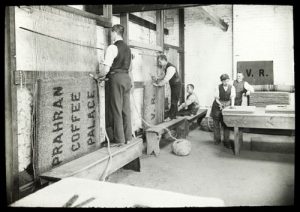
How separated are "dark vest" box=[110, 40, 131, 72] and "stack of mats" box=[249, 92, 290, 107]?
168 inches

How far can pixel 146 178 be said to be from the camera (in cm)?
429

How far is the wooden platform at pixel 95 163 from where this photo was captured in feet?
10.3

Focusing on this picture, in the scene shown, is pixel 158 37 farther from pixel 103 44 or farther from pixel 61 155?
pixel 61 155

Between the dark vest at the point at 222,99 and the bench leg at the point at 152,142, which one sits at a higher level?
the dark vest at the point at 222,99

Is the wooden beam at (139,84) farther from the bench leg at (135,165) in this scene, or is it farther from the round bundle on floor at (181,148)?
the bench leg at (135,165)

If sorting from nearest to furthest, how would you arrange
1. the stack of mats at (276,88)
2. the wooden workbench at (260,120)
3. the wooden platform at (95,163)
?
1. the wooden platform at (95,163)
2. the wooden workbench at (260,120)
3. the stack of mats at (276,88)

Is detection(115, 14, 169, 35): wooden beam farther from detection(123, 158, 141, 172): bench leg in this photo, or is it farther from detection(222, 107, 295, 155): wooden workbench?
detection(123, 158, 141, 172): bench leg

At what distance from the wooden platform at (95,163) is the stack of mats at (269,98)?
4003mm

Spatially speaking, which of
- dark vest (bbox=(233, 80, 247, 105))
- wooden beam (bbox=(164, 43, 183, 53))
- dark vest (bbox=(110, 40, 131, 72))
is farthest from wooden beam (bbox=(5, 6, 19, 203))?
wooden beam (bbox=(164, 43, 183, 53))

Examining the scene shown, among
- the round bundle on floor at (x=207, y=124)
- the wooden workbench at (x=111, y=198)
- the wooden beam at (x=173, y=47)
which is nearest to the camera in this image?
the wooden workbench at (x=111, y=198)

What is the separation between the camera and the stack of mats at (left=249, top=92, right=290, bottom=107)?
7.17 meters

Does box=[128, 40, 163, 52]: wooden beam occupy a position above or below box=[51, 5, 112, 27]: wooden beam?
below

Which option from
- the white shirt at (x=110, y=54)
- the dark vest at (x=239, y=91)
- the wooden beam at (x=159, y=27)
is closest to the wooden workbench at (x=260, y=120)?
the dark vest at (x=239, y=91)
